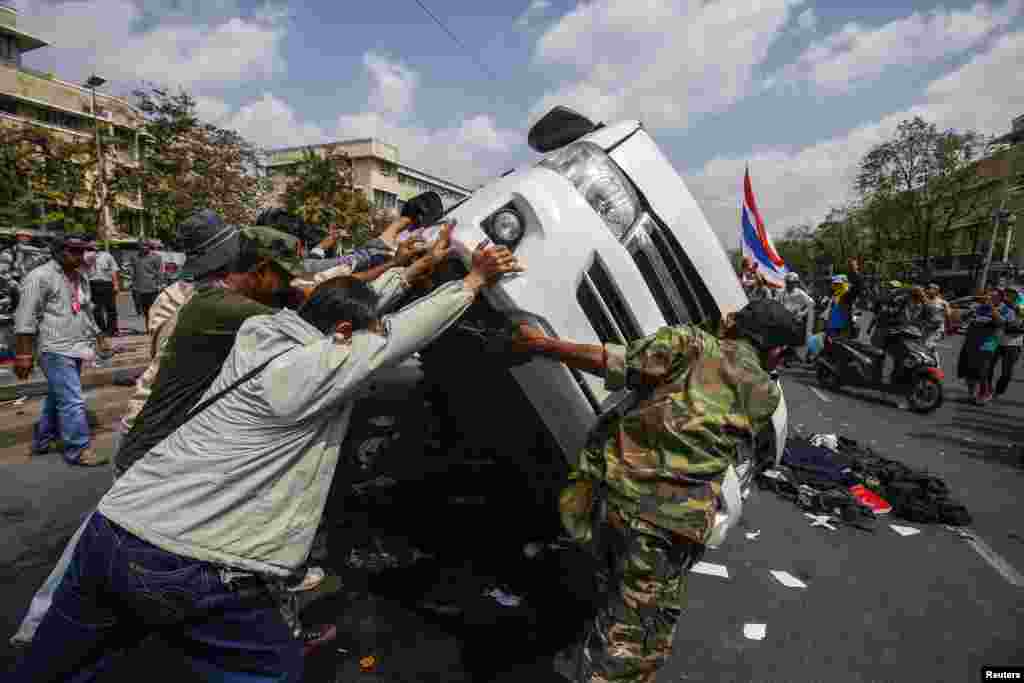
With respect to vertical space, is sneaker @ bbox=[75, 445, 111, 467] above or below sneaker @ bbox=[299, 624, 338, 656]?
above

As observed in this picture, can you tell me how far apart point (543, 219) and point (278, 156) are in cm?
6417

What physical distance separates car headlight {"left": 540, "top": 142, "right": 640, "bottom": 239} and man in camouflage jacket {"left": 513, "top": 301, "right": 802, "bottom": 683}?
0.88m

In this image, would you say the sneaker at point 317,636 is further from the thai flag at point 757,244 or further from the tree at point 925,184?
the tree at point 925,184

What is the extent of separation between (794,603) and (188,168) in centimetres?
2376

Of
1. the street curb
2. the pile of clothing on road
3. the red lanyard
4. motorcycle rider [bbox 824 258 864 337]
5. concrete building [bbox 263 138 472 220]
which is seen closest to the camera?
the pile of clothing on road

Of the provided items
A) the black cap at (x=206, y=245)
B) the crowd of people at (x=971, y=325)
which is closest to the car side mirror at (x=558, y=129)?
the black cap at (x=206, y=245)

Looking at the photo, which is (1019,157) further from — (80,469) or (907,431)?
(80,469)

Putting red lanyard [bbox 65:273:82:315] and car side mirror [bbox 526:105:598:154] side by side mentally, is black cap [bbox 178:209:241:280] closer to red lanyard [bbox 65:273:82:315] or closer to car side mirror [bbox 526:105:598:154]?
car side mirror [bbox 526:105:598:154]

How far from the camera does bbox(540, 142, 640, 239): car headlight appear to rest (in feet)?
8.20

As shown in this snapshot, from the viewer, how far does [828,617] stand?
259 cm

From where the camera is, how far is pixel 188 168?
2033 cm

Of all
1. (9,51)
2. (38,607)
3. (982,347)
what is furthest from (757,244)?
(9,51)

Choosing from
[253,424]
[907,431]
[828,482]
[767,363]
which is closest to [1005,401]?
[907,431]

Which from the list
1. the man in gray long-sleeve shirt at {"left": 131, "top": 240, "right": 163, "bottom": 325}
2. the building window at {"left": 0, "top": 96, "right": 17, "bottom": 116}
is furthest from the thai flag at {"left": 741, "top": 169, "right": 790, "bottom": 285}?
the building window at {"left": 0, "top": 96, "right": 17, "bottom": 116}
